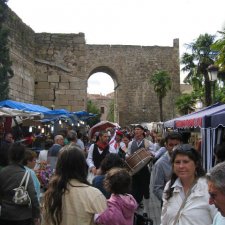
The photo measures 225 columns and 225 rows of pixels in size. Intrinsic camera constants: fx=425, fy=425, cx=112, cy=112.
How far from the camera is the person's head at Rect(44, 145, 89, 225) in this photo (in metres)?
3.13

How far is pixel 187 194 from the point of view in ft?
10.4

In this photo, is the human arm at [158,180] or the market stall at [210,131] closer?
the human arm at [158,180]

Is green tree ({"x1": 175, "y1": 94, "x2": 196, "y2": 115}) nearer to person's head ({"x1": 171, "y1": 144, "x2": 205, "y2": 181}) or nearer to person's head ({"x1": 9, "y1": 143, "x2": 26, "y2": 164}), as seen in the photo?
person's head ({"x1": 9, "y1": 143, "x2": 26, "y2": 164})

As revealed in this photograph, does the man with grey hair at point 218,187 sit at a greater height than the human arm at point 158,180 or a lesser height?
greater

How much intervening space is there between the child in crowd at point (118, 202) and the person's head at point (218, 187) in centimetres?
144

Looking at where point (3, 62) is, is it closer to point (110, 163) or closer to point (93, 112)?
point (110, 163)

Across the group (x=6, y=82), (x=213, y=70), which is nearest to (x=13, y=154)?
(x=6, y=82)

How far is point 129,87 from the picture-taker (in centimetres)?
4850

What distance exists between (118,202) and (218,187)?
1.73 metres

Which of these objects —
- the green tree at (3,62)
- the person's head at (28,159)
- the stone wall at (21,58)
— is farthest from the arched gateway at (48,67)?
the person's head at (28,159)

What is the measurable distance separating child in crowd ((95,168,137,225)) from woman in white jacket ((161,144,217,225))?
398 mm

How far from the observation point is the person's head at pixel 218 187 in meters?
1.96

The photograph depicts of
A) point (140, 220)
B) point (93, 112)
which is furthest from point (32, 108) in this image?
point (93, 112)

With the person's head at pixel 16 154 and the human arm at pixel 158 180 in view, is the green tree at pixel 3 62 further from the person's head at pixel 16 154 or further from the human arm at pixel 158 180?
the human arm at pixel 158 180
